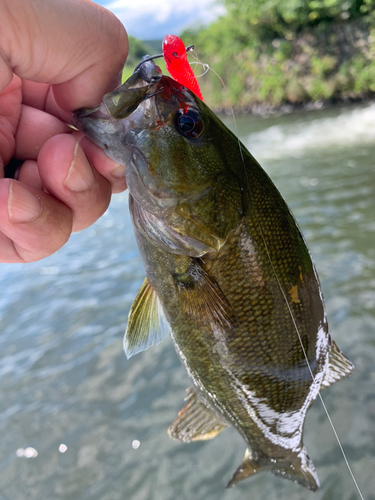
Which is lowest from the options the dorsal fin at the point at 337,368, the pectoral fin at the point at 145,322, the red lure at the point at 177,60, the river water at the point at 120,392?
the river water at the point at 120,392

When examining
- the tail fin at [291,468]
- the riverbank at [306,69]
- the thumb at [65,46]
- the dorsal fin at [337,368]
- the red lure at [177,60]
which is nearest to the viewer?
the thumb at [65,46]

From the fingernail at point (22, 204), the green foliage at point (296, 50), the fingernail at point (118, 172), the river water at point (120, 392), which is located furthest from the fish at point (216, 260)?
the green foliage at point (296, 50)

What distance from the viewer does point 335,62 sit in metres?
18.2

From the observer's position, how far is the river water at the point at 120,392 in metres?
3.28

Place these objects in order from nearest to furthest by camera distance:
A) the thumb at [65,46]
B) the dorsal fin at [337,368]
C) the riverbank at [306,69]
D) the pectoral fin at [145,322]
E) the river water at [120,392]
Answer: the thumb at [65,46], the pectoral fin at [145,322], the dorsal fin at [337,368], the river water at [120,392], the riverbank at [306,69]

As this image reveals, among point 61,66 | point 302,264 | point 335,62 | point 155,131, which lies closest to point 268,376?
point 302,264

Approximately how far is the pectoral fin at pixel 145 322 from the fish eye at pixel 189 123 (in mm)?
778

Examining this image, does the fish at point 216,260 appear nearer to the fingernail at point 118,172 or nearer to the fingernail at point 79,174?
the fingernail at point 79,174

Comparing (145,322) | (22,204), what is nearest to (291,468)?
(145,322)

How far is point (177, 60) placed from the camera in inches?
63.5

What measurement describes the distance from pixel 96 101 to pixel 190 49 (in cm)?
46

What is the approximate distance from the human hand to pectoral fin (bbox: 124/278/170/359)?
504mm

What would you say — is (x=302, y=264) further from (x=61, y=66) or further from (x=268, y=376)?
(x=61, y=66)

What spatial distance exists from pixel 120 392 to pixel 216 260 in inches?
116
